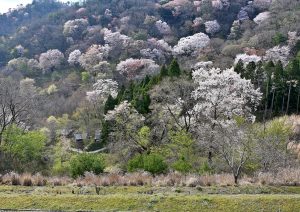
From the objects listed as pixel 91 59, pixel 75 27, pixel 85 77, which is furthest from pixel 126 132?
pixel 75 27

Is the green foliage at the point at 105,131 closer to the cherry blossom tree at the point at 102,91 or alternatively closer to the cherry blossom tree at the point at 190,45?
the cherry blossom tree at the point at 102,91

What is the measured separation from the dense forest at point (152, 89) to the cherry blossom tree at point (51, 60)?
0.73 ft

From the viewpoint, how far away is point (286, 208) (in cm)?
1242

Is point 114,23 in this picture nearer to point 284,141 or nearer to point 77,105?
point 77,105

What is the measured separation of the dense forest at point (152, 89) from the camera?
25.8m

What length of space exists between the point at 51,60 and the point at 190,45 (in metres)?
28.5

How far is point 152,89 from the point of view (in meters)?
38.5

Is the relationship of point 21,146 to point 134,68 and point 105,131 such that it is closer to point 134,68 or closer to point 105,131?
point 105,131

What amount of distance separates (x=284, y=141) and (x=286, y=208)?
13068 millimetres

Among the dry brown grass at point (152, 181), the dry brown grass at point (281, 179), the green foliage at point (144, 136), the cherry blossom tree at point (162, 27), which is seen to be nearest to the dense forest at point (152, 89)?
the green foliage at point (144, 136)

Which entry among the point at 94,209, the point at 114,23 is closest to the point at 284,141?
the point at 94,209

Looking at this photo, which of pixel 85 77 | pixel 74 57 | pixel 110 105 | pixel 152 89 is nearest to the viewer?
pixel 152 89

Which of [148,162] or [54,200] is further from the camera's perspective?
[148,162]

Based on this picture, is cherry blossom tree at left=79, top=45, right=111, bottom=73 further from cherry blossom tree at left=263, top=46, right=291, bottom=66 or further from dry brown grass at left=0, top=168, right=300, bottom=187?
dry brown grass at left=0, top=168, right=300, bottom=187
